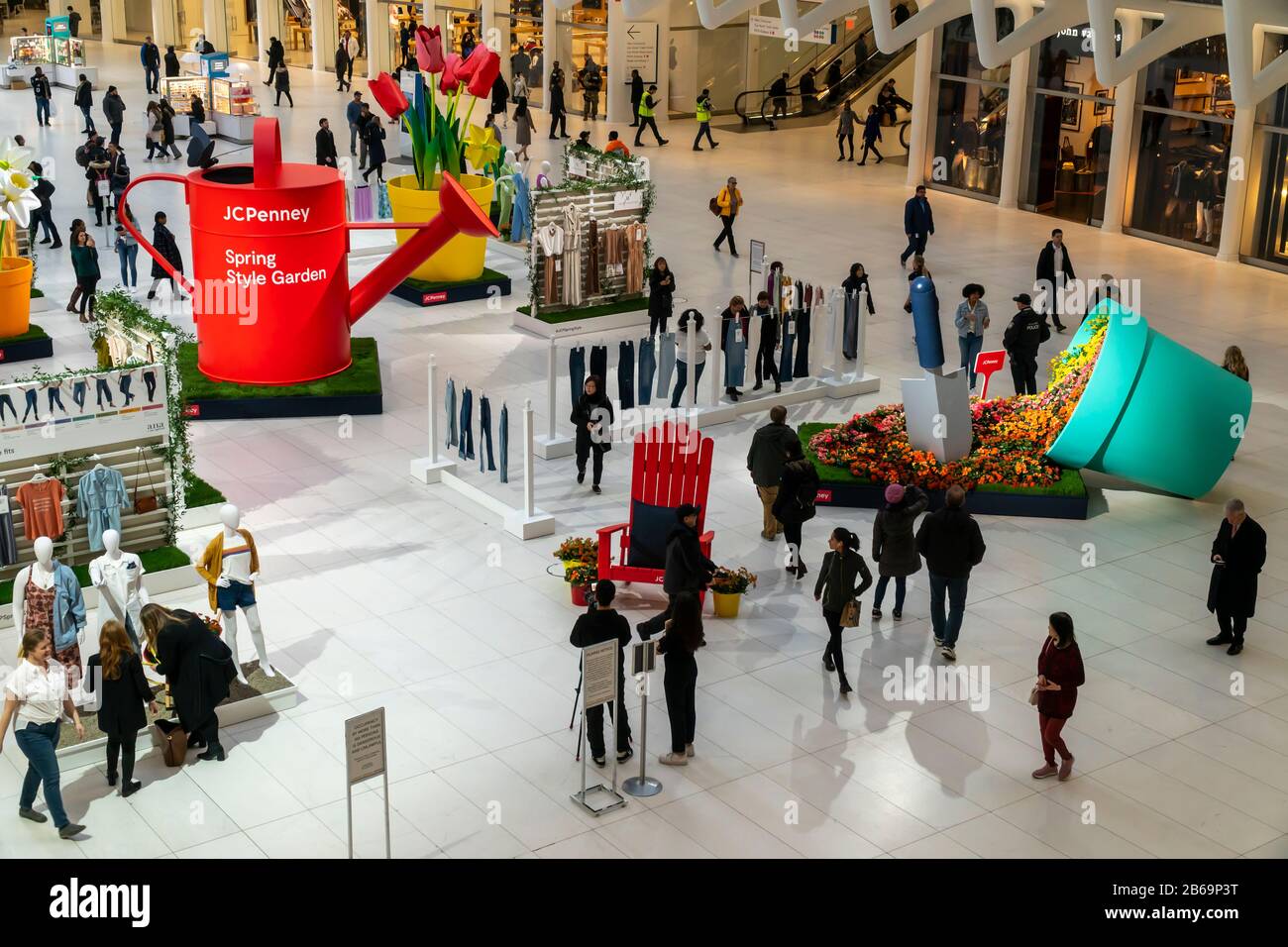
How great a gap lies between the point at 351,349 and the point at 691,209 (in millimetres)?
10301

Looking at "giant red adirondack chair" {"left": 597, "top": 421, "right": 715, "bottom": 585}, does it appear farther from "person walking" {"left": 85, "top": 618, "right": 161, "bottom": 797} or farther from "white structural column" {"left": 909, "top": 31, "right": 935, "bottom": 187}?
"white structural column" {"left": 909, "top": 31, "right": 935, "bottom": 187}

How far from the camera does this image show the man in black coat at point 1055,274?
1920 cm

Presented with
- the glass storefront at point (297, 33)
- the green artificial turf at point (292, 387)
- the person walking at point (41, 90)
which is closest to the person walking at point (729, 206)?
the green artificial turf at point (292, 387)

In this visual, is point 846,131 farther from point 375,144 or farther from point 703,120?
point 375,144

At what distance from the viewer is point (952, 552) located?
11.0m

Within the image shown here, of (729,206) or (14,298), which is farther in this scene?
(729,206)

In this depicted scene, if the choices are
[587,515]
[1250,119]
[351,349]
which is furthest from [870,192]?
[587,515]

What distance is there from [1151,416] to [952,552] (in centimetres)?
356

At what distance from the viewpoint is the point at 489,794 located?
373 inches

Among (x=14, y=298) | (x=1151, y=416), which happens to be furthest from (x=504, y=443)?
(x=14, y=298)

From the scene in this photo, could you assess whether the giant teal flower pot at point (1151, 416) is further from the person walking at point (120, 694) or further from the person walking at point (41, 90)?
the person walking at point (41, 90)

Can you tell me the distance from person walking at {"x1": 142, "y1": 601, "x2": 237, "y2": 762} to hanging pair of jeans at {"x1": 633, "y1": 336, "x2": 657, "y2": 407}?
697 centimetres

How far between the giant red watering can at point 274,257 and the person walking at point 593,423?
278 cm

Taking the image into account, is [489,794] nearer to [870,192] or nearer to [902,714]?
[902,714]
